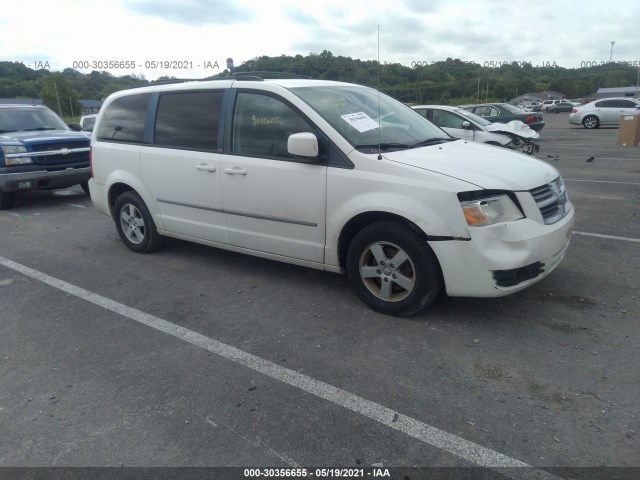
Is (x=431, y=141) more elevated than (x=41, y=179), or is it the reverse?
(x=431, y=141)

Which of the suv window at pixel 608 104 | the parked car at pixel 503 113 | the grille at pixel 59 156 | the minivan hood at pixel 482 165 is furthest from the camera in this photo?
the suv window at pixel 608 104

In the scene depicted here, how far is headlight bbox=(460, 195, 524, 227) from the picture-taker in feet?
11.7

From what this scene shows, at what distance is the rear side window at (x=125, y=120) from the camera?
5.62m

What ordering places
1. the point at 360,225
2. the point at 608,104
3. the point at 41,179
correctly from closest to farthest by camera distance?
the point at 360,225 < the point at 41,179 < the point at 608,104

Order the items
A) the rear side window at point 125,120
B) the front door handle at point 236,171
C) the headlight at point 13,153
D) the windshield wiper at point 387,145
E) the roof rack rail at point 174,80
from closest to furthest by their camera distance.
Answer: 1. the windshield wiper at point 387,145
2. the front door handle at point 236,171
3. the roof rack rail at point 174,80
4. the rear side window at point 125,120
5. the headlight at point 13,153

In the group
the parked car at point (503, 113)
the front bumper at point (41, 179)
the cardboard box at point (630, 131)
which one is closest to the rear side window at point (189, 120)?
the front bumper at point (41, 179)

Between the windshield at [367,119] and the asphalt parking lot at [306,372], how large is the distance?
1.38 meters

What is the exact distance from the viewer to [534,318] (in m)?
3.92

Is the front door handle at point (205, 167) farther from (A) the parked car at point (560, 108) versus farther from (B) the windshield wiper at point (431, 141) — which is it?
(A) the parked car at point (560, 108)

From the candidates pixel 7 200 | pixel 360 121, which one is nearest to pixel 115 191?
pixel 360 121

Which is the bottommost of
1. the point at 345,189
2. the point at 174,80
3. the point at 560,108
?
the point at 560,108

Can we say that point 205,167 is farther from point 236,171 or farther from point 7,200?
point 7,200

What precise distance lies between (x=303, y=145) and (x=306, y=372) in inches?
69.2

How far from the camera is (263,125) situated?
4547 millimetres
